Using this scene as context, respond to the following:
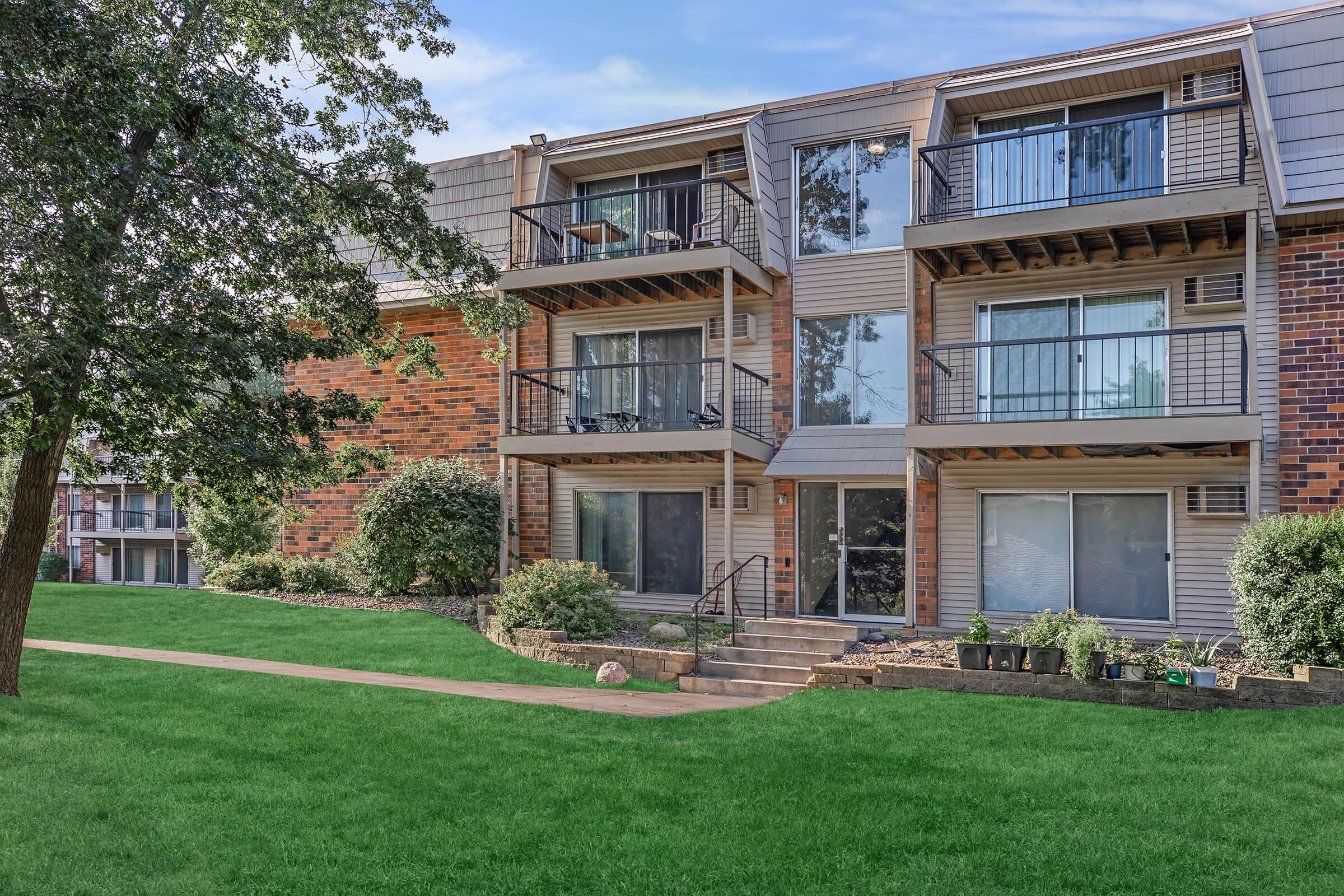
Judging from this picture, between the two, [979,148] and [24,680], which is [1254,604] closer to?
[979,148]

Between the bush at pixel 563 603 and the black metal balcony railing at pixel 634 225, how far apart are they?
4880 millimetres

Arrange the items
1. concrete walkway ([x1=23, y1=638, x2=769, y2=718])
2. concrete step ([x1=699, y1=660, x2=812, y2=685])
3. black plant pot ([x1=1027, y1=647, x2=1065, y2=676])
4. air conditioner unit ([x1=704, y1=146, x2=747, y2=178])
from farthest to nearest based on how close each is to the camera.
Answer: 1. air conditioner unit ([x1=704, y1=146, x2=747, y2=178])
2. concrete step ([x1=699, y1=660, x2=812, y2=685])
3. black plant pot ([x1=1027, y1=647, x2=1065, y2=676])
4. concrete walkway ([x1=23, y1=638, x2=769, y2=718])

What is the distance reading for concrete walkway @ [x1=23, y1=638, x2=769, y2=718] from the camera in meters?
9.66

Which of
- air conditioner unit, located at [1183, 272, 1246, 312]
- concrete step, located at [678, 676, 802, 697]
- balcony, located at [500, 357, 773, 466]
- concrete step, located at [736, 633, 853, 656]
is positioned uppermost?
air conditioner unit, located at [1183, 272, 1246, 312]

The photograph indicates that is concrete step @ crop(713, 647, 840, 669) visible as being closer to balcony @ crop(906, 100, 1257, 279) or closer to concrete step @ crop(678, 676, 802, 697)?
concrete step @ crop(678, 676, 802, 697)

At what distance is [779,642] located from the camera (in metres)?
12.0

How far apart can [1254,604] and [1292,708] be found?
52.0 inches

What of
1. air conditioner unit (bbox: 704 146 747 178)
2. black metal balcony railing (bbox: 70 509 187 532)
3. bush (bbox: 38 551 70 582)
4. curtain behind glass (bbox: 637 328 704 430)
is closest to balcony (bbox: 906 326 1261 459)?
curtain behind glass (bbox: 637 328 704 430)

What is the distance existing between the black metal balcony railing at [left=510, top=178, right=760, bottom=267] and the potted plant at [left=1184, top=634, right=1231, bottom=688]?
25.3 ft

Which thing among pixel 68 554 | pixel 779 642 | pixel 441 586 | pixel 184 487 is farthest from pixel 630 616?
pixel 68 554

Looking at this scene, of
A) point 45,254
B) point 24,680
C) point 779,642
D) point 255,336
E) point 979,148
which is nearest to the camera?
point 45,254

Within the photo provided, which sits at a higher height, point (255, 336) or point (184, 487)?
point (255, 336)

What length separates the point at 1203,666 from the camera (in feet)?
31.5

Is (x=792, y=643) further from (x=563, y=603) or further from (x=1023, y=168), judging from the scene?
(x=1023, y=168)
